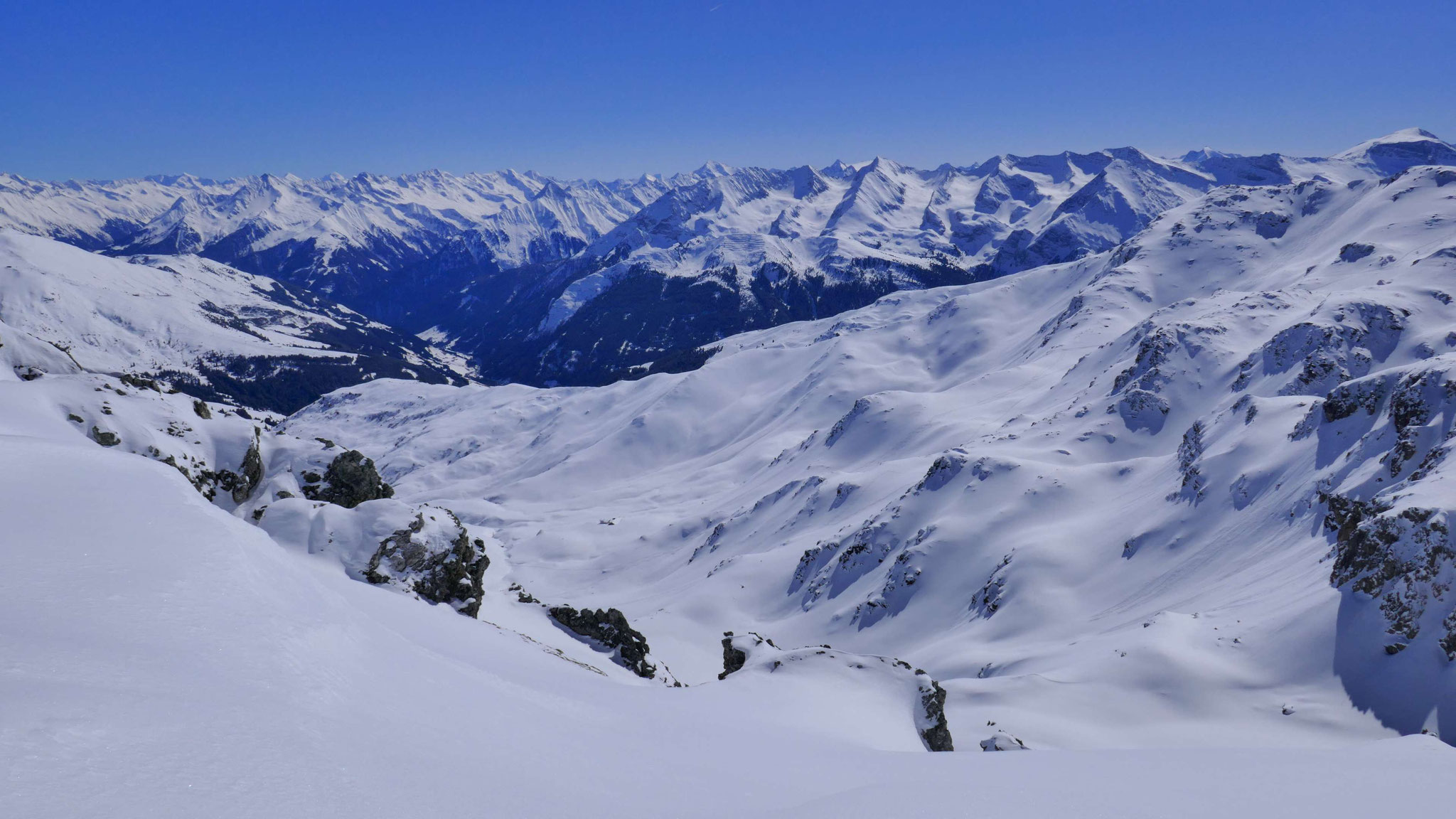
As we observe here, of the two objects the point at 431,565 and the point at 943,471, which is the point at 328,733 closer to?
the point at 431,565

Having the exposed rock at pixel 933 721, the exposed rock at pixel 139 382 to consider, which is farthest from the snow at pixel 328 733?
the exposed rock at pixel 139 382

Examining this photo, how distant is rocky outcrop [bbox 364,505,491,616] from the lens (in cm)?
4566

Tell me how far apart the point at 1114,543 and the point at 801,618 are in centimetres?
3553

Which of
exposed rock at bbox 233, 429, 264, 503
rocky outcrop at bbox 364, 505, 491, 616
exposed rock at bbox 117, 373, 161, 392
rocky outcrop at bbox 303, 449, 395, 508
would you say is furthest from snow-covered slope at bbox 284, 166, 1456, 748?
exposed rock at bbox 117, 373, 161, 392

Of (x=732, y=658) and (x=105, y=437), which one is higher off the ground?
(x=105, y=437)

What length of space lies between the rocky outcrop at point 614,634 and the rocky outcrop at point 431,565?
22.8 feet

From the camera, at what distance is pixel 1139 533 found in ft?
232

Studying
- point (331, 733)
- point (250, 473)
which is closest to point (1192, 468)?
point (331, 733)

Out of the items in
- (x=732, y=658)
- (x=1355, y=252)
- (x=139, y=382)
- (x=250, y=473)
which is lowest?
(x=732, y=658)

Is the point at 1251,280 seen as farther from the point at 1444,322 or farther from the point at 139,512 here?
the point at 139,512

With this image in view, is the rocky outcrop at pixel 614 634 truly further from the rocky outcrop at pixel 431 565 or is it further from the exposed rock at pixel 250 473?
the exposed rock at pixel 250 473

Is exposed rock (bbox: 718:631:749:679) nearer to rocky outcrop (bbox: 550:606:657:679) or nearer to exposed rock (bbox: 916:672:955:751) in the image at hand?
rocky outcrop (bbox: 550:606:657:679)

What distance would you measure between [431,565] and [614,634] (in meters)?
13.5

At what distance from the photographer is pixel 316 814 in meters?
10.5
